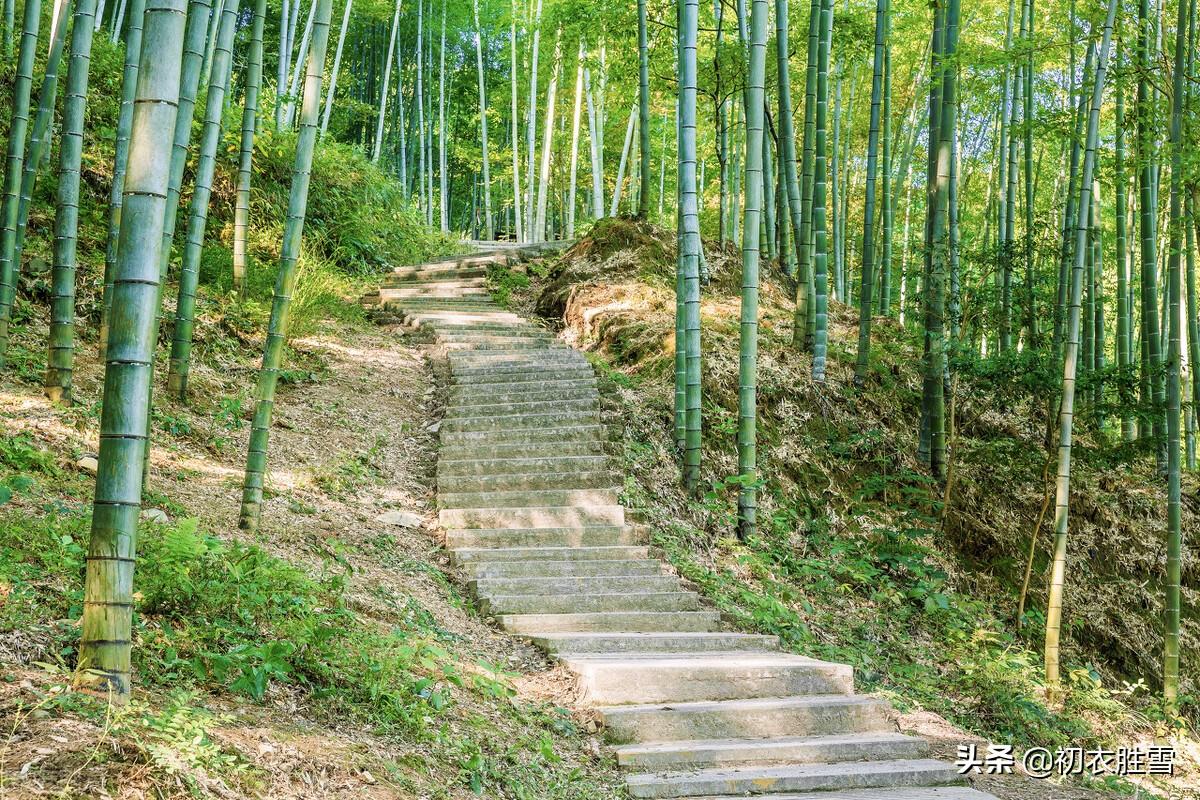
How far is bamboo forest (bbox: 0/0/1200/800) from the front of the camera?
9.16ft

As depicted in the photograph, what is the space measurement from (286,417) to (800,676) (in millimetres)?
4275

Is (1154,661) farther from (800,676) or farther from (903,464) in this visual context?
(800,676)

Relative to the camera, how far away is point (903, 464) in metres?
7.55

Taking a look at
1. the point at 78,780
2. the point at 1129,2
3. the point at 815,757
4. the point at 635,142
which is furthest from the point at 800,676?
the point at 635,142

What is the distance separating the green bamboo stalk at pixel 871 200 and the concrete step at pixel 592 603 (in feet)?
11.8

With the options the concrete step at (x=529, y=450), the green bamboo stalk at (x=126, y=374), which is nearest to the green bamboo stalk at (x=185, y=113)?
the green bamboo stalk at (x=126, y=374)

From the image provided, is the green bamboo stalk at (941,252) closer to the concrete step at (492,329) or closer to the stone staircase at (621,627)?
the stone staircase at (621,627)

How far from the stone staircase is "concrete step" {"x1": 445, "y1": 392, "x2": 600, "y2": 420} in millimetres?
15

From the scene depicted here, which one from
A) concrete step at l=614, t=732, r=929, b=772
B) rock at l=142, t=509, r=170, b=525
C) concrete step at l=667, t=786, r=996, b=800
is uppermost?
rock at l=142, t=509, r=170, b=525

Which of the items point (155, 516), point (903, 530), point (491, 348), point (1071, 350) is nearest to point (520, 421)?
point (491, 348)

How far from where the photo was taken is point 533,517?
19.5ft

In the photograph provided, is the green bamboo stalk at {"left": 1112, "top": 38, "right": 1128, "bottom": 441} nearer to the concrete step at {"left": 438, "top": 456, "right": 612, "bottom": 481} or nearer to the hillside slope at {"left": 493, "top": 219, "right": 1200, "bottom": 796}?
the hillside slope at {"left": 493, "top": 219, "right": 1200, "bottom": 796}

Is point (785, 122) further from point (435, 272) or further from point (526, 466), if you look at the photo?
point (435, 272)

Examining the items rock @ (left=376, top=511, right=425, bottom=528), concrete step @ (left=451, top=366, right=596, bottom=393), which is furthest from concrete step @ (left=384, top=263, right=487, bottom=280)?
rock @ (left=376, top=511, right=425, bottom=528)
